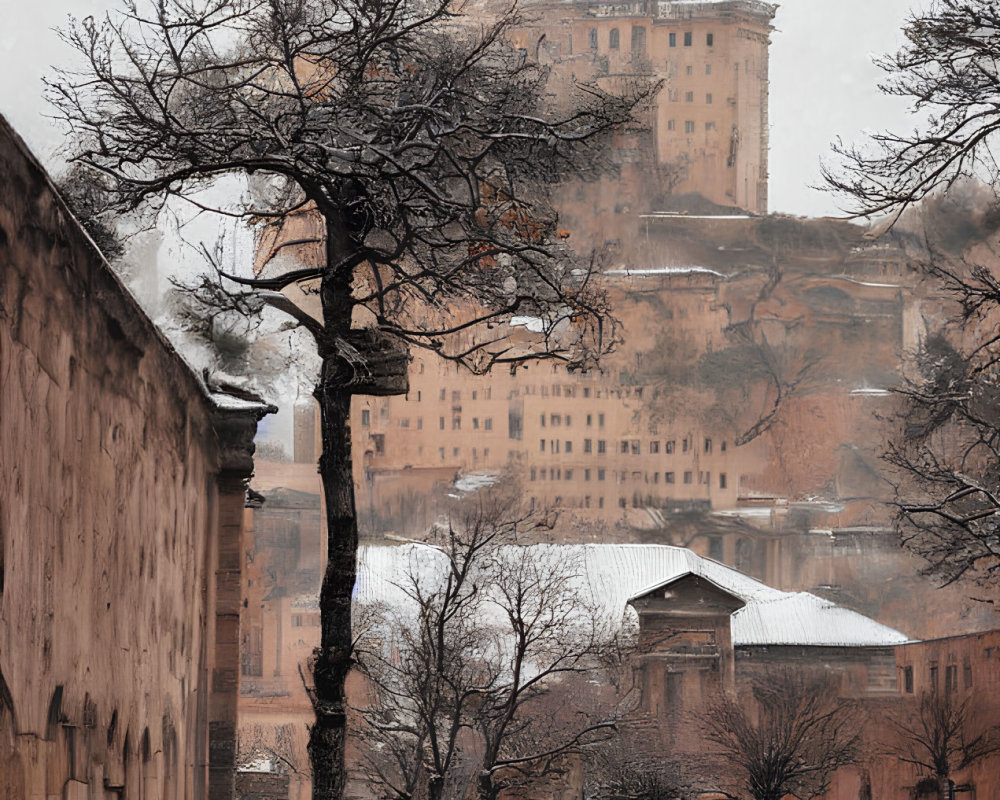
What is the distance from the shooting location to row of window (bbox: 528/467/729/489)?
61344 millimetres

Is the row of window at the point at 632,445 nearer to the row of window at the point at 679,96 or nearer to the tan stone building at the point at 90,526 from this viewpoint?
the row of window at the point at 679,96

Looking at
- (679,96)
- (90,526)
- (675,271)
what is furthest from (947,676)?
(679,96)

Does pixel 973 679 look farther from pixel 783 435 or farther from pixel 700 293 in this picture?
pixel 700 293

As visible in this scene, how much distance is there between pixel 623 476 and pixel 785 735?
33434mm

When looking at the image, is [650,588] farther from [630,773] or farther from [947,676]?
[630,773]

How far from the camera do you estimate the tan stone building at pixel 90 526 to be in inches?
120

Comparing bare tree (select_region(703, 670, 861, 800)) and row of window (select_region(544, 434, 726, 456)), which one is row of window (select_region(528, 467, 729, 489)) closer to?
row of window (select_region(544, 434, 726, 456))

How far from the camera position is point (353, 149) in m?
5.85

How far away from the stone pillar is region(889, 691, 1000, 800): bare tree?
26.6 meters

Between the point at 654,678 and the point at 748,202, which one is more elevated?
the point at 748,202

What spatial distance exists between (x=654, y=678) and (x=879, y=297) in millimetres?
37082

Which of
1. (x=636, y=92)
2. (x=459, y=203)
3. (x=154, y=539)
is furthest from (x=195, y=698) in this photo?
(x=636, y=92)

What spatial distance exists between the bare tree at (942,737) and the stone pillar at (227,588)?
26566 millimetres

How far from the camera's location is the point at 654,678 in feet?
109
